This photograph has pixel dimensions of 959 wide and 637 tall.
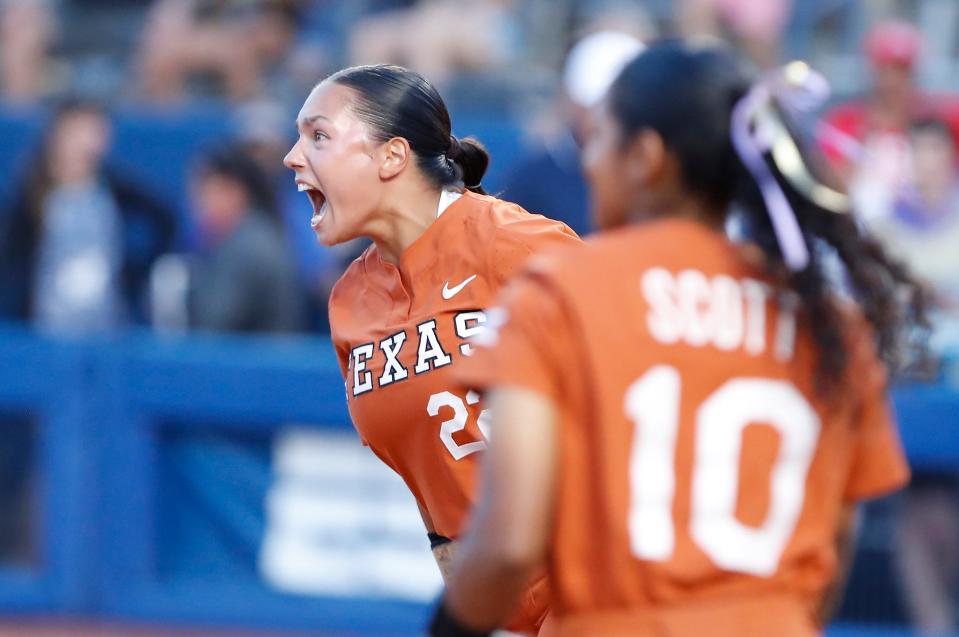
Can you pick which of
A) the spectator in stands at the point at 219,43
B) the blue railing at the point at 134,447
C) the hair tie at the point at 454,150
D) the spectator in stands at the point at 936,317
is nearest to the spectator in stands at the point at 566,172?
the blue railing at the point at 134,447

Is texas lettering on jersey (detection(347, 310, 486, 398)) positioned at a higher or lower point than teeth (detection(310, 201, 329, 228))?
lower

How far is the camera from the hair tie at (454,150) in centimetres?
359

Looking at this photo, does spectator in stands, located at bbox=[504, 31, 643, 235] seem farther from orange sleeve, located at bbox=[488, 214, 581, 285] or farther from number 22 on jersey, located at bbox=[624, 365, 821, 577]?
number 22 on jersey, located at bbox=[624, 365, 821, 577]

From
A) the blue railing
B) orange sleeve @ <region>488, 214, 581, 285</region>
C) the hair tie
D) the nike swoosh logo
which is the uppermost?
the hair tie

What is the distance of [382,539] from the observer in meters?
6.91

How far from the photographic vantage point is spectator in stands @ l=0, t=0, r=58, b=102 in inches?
Answer: 401

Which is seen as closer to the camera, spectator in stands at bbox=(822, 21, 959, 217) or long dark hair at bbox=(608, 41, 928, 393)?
long dark hair at bbox=(608, 41, 928, 393)

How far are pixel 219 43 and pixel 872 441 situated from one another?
818cm

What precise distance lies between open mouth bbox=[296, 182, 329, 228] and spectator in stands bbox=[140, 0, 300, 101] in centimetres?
648

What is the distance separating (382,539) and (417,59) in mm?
3574

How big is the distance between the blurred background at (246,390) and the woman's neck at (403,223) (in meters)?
2.76

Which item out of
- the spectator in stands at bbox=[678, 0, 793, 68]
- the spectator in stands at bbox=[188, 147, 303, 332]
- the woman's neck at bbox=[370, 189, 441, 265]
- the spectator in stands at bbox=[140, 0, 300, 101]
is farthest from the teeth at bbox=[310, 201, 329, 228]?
the spectator in stands at bbox=[140, 0, 300, 101]

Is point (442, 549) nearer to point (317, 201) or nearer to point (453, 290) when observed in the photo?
point (453, 290)

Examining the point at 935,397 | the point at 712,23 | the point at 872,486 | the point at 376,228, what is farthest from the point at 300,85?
the point at 872,486
